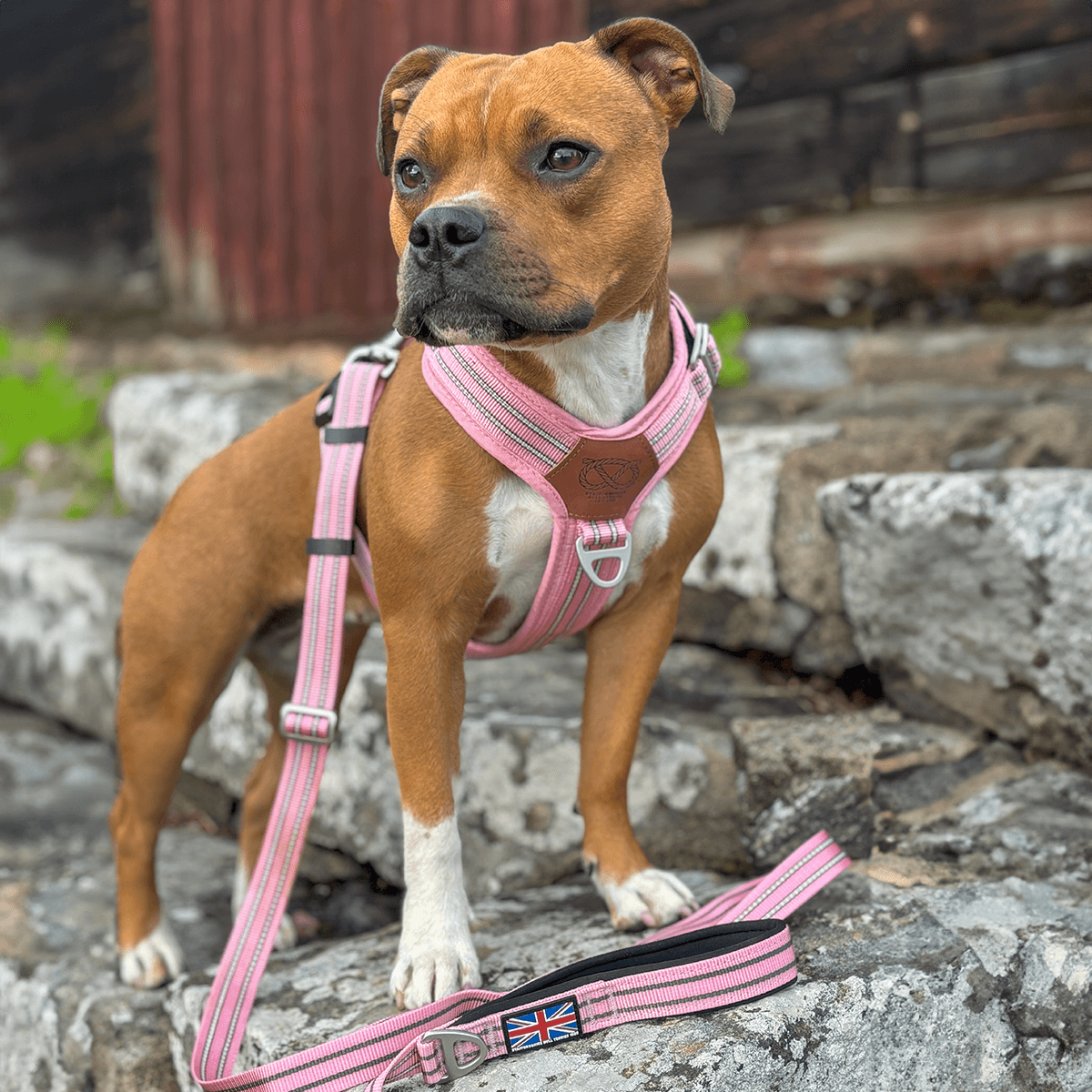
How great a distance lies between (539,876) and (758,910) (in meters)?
0.82

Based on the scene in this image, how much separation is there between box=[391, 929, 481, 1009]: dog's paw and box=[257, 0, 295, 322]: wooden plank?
5082mm

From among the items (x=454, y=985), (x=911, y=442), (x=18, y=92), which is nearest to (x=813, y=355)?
(x=911, y=442)

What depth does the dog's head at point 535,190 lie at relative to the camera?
5.85 ft

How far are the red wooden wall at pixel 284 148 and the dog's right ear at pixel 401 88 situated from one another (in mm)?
3195

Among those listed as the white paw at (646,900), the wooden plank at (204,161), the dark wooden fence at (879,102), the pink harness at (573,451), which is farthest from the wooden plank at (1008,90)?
the wooden plank at (204,161)

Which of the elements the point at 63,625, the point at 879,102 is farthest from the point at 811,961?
the point at 63,625

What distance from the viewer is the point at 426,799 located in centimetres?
210

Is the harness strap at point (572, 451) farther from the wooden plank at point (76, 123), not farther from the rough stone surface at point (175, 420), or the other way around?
the wooden plank at point (76, 123)

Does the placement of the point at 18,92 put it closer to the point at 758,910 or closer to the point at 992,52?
the point at 992,52

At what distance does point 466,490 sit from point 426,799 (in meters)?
0.57

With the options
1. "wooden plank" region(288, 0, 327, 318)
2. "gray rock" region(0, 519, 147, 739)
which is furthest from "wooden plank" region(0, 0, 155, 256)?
"gray rock" region(0, 519, 147, 739)

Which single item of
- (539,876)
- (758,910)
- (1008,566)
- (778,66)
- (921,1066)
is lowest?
(539,876)

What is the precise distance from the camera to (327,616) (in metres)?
2.38

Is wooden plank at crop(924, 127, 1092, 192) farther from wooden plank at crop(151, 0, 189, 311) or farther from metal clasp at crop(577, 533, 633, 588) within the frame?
wooden plank at crop(151, 0, 189, 311)
